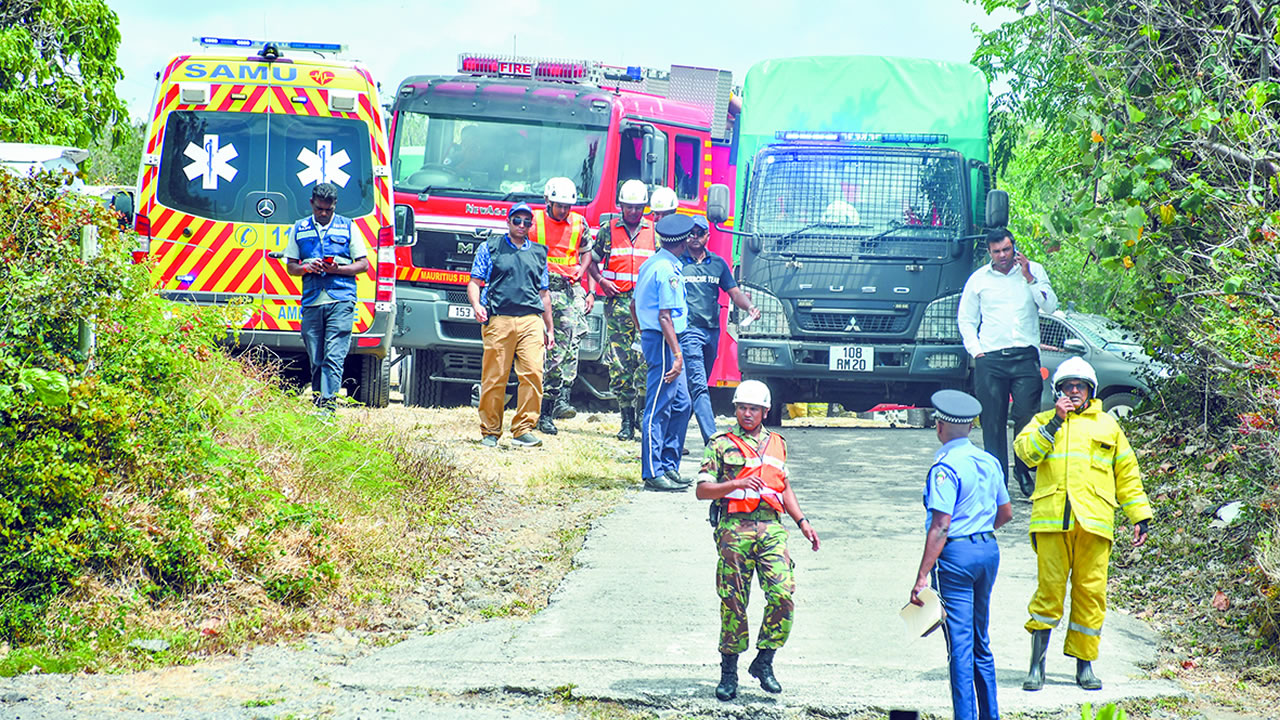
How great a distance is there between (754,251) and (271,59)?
14.4ft

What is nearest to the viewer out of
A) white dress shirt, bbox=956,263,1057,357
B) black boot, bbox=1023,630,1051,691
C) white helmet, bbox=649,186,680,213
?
black boot, bbox=1023,630,1051,691

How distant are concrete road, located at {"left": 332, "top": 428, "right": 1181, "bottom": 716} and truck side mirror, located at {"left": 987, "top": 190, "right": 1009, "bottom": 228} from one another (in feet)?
12.1

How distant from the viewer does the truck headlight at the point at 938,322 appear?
41.4ft

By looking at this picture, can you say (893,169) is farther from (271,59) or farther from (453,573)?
(453,573)

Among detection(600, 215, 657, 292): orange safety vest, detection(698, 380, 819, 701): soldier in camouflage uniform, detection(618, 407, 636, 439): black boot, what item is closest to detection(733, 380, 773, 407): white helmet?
detection(698, 380, 819, 701): soldier in camouflage uniform

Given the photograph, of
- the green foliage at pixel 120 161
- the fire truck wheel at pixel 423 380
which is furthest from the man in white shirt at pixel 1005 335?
the green foliage at pixel 120 161

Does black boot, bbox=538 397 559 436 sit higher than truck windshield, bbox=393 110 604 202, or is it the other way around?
truck windshield, bbox=393 110 604 202

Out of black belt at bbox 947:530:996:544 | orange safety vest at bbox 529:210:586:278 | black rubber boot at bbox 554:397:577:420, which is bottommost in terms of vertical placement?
black rubber boot at bbox 554:397:577:420

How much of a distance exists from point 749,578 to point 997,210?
7.28 metres

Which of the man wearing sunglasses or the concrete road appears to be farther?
the man wearing sunglasses

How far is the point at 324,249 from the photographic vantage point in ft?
34.1

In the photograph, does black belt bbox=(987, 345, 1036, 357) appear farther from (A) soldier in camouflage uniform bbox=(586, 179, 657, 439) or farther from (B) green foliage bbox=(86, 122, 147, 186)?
(B) green foliage bbox=(86, 122, 147, 186)

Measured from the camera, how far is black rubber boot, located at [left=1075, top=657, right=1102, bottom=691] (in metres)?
5.93

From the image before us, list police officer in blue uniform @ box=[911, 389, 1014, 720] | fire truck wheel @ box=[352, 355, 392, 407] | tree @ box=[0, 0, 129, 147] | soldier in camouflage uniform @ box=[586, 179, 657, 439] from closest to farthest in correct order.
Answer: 1. police officer in blue uniform @ box=[911, 389, 1014, 720]
2. soldier in camouflage uniform @ box=[586, 179, 657, 439]
3. fire truck wheel @ box=[352, 355, 392, 407]
4. tree @ box=[0, 0, 129, 147]
